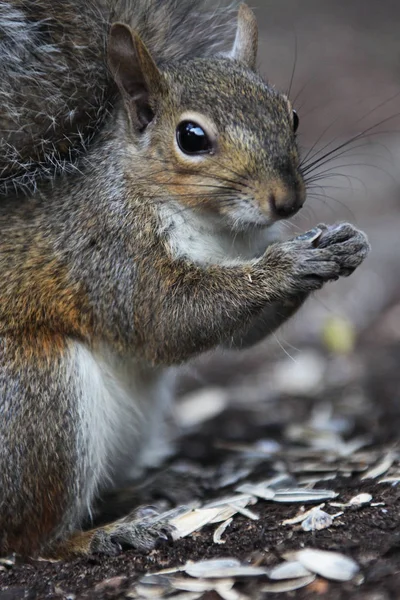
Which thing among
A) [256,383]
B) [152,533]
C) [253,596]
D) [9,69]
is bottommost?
[253,596]

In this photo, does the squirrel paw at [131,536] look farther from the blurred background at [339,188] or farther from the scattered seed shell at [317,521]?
the blurred background at [339,188]

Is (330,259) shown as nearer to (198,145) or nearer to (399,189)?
(198,145)

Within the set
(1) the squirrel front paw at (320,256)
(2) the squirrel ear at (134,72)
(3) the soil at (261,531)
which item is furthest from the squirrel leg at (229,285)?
(3) the soil at (261,531)

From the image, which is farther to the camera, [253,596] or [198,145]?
[198,145]

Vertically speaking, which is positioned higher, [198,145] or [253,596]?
[198,145]

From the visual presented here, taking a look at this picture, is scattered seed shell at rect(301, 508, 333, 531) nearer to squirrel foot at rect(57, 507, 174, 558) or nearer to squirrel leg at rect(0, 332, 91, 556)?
squirrel foot at rect(57, 507, 174, 558)

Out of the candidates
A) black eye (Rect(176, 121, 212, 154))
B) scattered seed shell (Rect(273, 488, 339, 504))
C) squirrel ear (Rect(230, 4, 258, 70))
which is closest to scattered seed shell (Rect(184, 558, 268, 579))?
scattered seed shell (Rect(273, 488, 339, 504))

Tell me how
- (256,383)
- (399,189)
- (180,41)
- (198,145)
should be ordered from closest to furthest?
(198,145) → (180,41) → (256,383) → (399,189)

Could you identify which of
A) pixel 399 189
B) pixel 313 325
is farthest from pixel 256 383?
pixel 399 189
